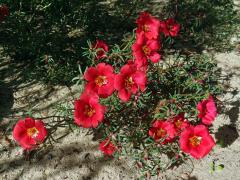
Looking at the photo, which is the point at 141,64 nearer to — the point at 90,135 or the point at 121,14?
the point at 90,135

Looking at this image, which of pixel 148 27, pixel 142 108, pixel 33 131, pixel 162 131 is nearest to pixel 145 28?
pixel 148 27

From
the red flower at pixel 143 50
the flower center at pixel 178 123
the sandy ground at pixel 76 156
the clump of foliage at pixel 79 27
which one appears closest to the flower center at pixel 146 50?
the red flower at pixel 143 50

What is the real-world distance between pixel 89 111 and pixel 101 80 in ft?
0.82

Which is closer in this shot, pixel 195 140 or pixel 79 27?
pixel 195 140

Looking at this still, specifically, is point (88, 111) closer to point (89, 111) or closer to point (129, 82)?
point (89, 111)

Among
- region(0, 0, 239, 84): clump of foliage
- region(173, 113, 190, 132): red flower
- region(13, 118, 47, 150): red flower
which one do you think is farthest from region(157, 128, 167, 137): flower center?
region(0, 0, 239, 84): clump of foliage

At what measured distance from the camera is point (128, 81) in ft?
8.46

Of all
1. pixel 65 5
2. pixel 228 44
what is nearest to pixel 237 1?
pixel 228 44

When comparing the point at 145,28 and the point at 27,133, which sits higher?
the point at 145,28

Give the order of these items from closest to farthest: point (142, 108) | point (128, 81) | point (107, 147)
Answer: point (128, 81)
point (107, 147)
point (142, 108)

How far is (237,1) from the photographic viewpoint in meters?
5.60

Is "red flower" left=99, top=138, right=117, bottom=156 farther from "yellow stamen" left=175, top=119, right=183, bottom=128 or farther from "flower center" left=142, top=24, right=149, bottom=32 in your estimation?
"flower center" left=142, top=24, right=149, bottom=32

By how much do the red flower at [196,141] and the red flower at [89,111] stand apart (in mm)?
650

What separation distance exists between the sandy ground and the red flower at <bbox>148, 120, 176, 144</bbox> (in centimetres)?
45
